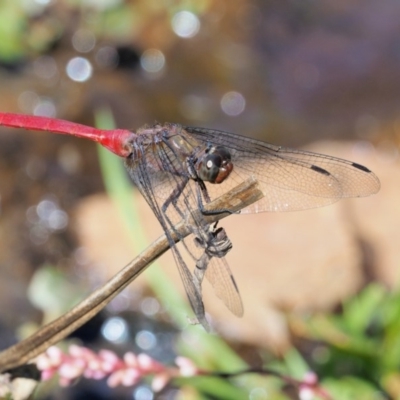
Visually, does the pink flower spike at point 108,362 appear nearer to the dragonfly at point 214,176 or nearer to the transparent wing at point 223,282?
the dragonfly at point 214,176

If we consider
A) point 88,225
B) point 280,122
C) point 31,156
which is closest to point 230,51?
point 280,122

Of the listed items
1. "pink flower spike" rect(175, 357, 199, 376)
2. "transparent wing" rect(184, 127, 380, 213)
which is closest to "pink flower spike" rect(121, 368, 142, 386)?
"pink flower spike" rect(175, 357, 199, 376)

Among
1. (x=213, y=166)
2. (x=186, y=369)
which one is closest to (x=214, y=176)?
(x=213, y=166)

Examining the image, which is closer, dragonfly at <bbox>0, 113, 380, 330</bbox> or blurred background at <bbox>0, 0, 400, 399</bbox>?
dragonfly at <bbox>0, 113, 380, 330</bbox>

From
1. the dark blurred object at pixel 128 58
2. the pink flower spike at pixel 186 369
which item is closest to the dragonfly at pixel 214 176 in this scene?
the pink flower spike at pixel 186 369

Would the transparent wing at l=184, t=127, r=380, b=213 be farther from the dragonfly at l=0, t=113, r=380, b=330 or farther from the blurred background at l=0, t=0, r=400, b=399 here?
the blurred background at l=0, t=0, r=400, b=399

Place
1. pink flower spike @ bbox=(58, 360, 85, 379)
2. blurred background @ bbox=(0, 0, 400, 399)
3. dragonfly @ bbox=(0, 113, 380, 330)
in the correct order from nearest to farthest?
1. pink flower spike @ bbox=(58, 360, 85, 379)
2. dragonfly @ bbox=(0, 113, 380, 330)
3. blurred background @ bbox=(0, 0, 400, 399)
